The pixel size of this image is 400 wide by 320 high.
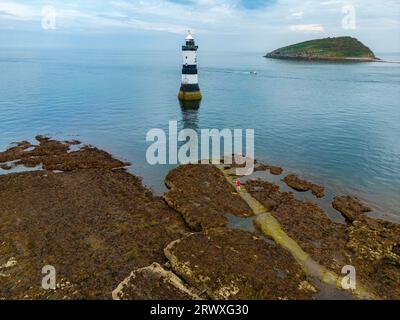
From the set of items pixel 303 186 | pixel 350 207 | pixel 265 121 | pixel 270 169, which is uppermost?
pixel 265 121

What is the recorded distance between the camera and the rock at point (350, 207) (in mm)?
25094

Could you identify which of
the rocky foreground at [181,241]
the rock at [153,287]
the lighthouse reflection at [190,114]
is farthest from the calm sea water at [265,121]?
the rock at [153,287]

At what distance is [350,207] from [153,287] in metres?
18.8

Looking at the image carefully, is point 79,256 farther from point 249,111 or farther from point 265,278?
point 249,111

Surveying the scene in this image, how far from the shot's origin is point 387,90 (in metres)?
91.3

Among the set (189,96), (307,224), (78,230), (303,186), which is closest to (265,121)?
(189,96)

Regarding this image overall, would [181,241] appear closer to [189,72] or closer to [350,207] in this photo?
[350,207]

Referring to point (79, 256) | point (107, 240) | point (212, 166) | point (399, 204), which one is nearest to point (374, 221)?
point (399, 204)

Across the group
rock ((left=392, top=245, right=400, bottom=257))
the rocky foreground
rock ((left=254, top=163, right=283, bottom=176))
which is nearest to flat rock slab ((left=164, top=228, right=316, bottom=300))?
the rocky foreground

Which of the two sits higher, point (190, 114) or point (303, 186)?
point (190, 114)

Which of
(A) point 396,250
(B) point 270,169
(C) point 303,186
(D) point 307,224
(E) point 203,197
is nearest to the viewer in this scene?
(A) point 396,250

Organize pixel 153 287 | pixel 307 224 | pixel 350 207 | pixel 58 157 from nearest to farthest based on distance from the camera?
pixel 153 287
pixel 307 224
pixel 350 207
pixel 58 157

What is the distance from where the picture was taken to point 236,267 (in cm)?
1748

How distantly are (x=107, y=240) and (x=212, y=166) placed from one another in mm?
16046
